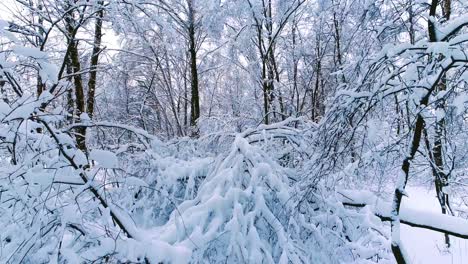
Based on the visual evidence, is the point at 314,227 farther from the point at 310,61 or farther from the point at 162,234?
the point at 310,61

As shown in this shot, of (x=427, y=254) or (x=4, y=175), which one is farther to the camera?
(x=427, y=254)

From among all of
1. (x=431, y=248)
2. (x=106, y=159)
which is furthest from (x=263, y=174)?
(x=431, y=248)

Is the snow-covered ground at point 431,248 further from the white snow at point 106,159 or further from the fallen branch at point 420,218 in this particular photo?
the white snow at point 106,159

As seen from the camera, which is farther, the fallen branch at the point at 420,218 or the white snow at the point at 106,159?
the fallen branch at the point at 420,218

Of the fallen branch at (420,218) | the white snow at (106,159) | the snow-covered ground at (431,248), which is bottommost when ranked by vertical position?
the snow-covered ground at (431,248)

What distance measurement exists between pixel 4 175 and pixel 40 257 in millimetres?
511

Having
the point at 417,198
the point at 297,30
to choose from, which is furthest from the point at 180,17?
the point at 417,198

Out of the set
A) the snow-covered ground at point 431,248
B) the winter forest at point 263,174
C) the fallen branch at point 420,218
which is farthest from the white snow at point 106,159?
the snow-covered ground at point 431,248

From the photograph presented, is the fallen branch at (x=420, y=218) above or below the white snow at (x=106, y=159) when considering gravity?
below

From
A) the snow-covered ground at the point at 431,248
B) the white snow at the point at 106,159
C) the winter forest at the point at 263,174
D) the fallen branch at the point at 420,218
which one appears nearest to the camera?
the white snow at the point at 106,159

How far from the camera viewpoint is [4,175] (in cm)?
239

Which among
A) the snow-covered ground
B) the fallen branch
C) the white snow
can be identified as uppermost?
the white snow

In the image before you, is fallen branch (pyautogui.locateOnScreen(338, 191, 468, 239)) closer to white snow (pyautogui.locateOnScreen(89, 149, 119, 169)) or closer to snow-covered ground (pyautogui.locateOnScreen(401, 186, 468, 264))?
white snow (pyautogui.locateOnScreen(89, 149, 119, 169))

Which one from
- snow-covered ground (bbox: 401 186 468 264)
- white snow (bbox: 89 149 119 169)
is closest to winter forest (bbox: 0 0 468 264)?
white snow (bbox: 89 149 119 169)
